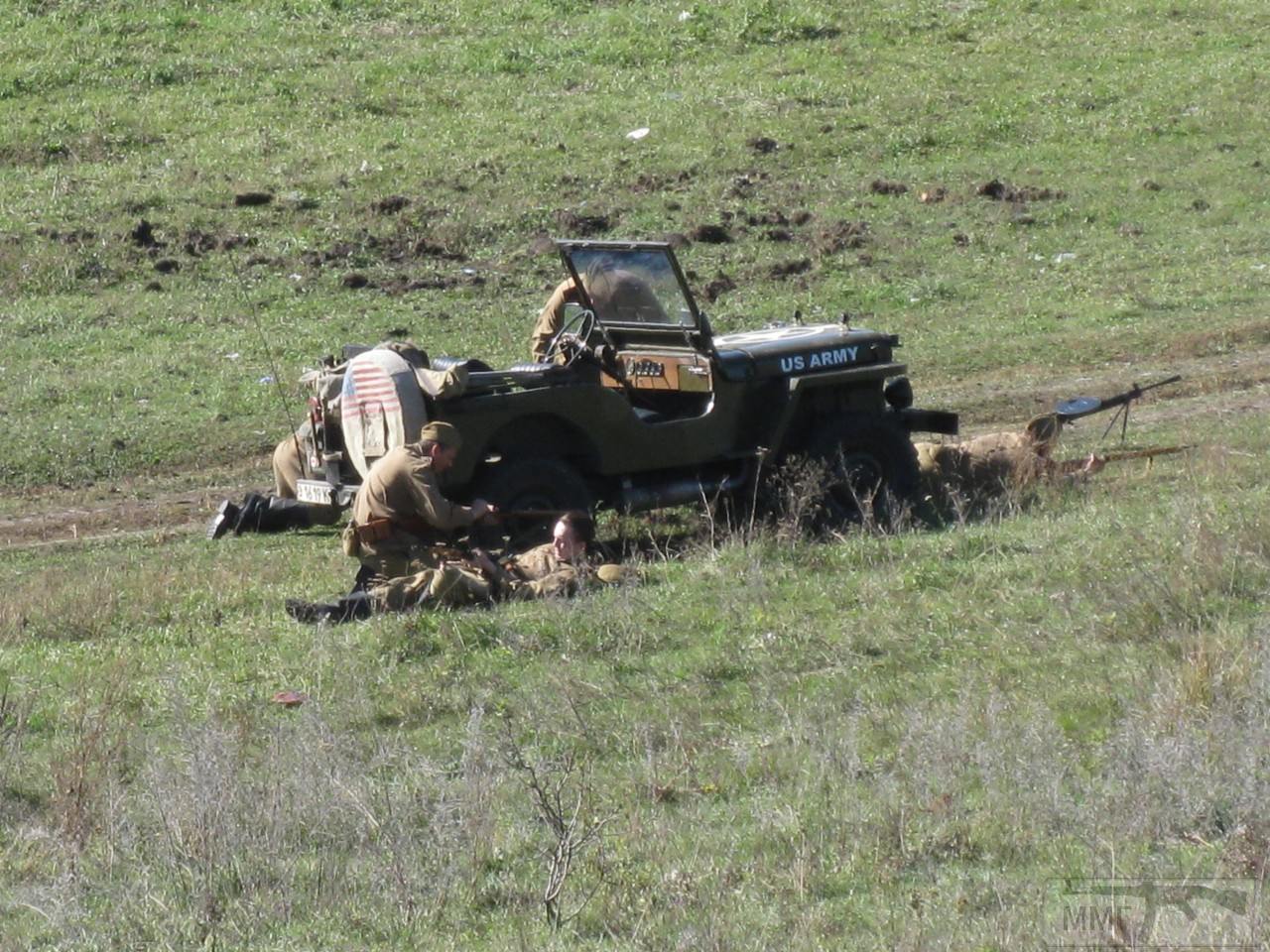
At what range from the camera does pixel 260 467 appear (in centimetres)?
1473

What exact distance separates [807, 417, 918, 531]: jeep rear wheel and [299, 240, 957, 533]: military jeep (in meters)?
0.01

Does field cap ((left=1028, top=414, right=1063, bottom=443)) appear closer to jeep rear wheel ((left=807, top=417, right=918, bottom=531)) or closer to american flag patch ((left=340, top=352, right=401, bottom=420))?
jeep rear wheel ((left=807, top=417, right=918, bottom=531))

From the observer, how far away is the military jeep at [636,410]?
10.2 meters

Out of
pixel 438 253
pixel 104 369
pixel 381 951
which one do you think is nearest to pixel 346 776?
pixel 381 951

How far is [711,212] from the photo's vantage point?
844 inches

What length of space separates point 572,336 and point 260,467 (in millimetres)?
4419

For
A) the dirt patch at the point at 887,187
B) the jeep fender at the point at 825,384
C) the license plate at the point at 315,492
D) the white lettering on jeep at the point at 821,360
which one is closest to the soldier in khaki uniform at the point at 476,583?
the license plate at the point at 315,492

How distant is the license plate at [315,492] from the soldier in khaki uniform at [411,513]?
41.4 inches

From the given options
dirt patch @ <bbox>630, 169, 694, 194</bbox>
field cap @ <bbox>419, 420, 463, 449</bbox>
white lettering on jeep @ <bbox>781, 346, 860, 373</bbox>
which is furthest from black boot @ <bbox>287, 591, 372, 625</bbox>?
dirt patch @ <bbox>630, 169, 694, 194</bbox>

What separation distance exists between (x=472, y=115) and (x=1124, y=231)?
876 centimetres

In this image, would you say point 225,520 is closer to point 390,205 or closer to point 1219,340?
point 1219,340

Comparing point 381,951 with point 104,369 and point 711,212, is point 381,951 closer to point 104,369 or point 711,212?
point 104,369

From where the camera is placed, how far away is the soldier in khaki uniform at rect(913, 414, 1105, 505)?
11.4 metres

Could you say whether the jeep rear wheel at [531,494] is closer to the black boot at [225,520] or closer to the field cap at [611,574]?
the field cap at [611,574]
